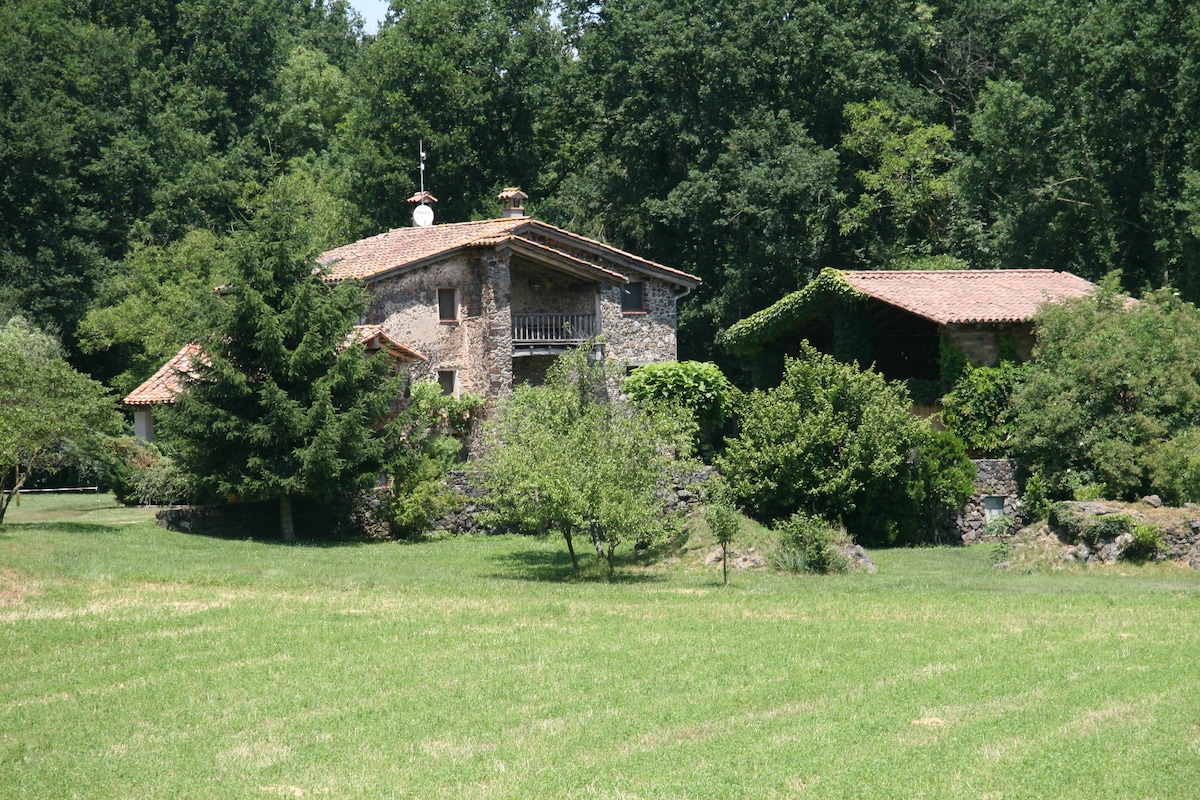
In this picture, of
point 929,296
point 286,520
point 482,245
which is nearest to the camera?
point 286,520

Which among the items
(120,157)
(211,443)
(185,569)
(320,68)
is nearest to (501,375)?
(211,443)

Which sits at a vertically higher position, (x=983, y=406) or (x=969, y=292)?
(x=969, y=292)

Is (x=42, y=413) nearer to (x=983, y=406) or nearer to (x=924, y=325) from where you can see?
(x=983, y=406)

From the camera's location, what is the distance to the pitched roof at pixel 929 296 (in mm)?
32731

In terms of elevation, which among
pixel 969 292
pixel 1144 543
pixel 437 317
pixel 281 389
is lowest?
pixel 1144 543

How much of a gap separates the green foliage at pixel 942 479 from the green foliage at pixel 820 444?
153 cm

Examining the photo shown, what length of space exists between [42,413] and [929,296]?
21.3 metres

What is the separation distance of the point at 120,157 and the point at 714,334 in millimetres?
25798

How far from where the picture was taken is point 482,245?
125 feet

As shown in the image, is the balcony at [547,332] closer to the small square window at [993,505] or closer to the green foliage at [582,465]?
the green foliage at [582,465]

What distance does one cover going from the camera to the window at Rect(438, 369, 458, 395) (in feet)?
129

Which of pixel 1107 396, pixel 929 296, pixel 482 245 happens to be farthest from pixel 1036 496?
pixel 482 245

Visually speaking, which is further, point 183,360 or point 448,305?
point 448,305

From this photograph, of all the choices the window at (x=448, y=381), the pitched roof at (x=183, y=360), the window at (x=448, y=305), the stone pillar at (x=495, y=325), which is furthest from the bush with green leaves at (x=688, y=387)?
the pitched roof at (x=183, y=360)
